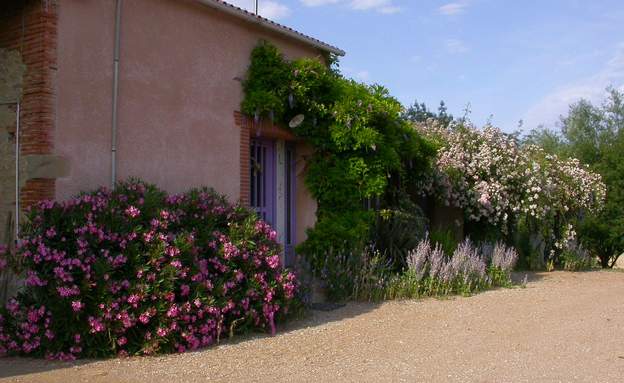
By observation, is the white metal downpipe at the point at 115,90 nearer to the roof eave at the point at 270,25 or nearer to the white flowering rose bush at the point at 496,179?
the roof eave at the point at 270,25

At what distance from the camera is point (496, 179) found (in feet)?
46.0

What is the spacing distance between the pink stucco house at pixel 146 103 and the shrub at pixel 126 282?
0.81 m

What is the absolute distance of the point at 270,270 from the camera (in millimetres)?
7457

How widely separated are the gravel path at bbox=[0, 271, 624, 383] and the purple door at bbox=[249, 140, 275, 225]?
7.91 feet

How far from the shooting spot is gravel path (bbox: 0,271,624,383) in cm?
551

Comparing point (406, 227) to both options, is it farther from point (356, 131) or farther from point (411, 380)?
point (411, 380)

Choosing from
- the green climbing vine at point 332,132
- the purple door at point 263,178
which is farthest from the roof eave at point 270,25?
the purple door at point 263,178

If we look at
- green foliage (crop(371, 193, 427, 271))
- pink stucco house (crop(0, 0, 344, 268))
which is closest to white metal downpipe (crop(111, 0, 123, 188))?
pink stucco house (crop(0, 0, 344, 268))

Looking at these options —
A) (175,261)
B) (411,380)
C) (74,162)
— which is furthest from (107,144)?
(411,380)

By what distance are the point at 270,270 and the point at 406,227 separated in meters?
4.35

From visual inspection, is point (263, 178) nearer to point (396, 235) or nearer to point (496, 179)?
point (396, 235)

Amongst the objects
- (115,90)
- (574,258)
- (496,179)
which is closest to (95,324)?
(115,90)

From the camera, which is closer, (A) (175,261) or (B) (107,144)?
(A) (175,261)

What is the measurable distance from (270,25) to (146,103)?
2682 mm
